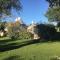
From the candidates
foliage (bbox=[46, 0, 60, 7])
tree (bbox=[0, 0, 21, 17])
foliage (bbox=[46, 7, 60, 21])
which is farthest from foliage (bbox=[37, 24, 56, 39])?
tree (bbox=[0, 0, 21, 17])

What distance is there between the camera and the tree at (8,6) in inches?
992

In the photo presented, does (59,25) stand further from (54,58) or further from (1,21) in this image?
(54,58)

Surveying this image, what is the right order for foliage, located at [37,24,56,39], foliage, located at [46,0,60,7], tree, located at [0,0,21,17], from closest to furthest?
1. tree, located at [0,0,21,17]
2. foliage, located at [46,0,60,7]
3. foliage, located at [37,24,56,39]

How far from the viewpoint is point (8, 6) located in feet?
86.8

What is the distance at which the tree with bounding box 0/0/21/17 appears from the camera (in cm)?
Result: 2518

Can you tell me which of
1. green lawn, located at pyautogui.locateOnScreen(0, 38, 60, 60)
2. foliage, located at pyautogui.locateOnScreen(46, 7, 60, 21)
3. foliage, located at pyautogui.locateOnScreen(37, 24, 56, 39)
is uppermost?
foliage, located at pyautogui.locateOnScreen(46, 7, 60, 21)

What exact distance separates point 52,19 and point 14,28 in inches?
377

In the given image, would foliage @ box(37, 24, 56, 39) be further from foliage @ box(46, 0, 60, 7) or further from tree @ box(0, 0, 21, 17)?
tree @ box(0, 0, 21, 17)

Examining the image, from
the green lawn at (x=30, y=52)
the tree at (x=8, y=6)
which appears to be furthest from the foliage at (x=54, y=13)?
→ the green lawn at (x=30, y=52)

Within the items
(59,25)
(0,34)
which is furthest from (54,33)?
(0,34)

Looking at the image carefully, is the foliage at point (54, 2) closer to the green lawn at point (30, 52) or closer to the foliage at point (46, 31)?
the foliage at point (46, 31)

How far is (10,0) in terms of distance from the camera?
25.8 meters

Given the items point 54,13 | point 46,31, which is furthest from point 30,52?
point 54,13

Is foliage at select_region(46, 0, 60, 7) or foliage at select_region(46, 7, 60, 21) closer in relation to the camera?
foliage at select_region(46, 0, 60, 7)
